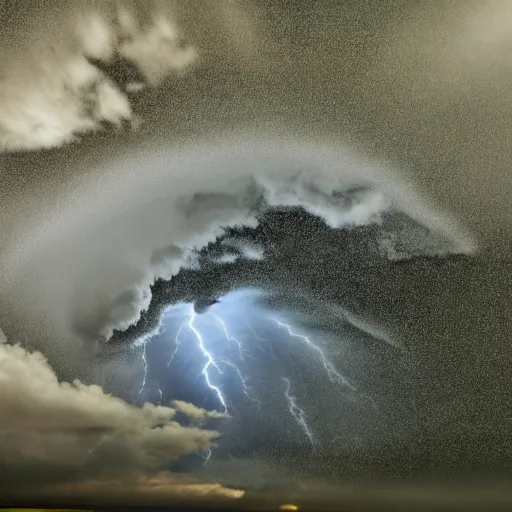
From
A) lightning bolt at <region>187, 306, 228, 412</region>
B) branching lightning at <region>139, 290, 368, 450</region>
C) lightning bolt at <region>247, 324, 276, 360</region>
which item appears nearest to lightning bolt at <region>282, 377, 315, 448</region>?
branching lightning at <region>139, 290, 368, 450</region>

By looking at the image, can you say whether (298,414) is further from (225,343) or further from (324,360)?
(225,343)

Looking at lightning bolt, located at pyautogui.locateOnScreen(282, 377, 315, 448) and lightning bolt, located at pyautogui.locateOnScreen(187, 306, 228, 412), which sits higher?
lightning bolt, located at pyautogui.locateOnScreen(187, 306, 228, 412)

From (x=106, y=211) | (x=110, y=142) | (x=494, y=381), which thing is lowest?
(x=494, y=381)

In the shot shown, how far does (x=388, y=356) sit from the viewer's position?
2.47 meters

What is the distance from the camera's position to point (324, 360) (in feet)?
8.14

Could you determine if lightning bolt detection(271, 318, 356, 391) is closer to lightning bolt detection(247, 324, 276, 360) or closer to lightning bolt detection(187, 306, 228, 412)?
lightning bolt detection(247, 324, 276, 360)

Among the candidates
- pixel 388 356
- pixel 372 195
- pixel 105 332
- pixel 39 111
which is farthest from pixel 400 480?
pixel 39 111

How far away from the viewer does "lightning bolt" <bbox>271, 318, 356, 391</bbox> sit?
2463mm

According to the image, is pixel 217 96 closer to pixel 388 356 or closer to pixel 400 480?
pixel 388 356

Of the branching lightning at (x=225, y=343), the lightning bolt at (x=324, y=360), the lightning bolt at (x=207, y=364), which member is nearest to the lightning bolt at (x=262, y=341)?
the branching lightning at (x=225, y=343)

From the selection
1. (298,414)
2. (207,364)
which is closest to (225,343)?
(207,364)

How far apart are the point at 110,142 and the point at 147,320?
0.91m

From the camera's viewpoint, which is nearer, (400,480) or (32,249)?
(400,480)

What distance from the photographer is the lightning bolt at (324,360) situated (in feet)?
8.08
